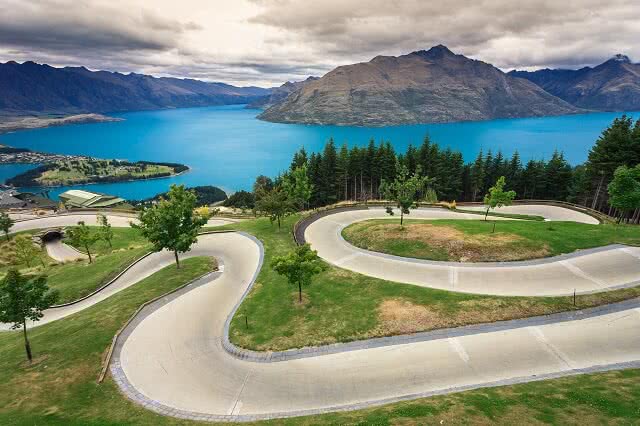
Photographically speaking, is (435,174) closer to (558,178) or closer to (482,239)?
(558,178)

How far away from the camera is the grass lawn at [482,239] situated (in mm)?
29391

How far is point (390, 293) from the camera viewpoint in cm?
2423

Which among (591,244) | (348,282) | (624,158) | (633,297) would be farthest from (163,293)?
(624,158)

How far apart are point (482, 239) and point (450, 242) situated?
2.97 meters

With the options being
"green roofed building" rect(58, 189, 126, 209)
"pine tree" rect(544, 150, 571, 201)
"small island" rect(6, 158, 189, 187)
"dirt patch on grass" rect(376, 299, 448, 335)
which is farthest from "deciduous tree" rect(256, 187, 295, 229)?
"small island" rect(6, 158, 189, 187)

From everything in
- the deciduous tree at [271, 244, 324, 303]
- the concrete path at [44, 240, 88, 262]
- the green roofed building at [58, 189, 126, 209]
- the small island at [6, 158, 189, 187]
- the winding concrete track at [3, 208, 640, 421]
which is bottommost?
the small island at [6, 158, 189, 187]

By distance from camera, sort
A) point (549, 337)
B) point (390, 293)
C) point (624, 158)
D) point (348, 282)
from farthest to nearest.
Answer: point (624, 158) → point (348, 282) → point (390, 293) → point (549, 337)

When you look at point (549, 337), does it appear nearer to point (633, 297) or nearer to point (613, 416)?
point (613, 416)

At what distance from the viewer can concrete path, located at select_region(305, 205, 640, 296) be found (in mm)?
24219

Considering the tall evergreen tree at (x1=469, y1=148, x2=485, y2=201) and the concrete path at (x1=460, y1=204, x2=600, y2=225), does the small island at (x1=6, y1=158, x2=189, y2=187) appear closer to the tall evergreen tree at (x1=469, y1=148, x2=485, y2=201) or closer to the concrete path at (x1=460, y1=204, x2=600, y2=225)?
the tall evergreen tree at (x1=469, y1=148, x2=485, y2=201)

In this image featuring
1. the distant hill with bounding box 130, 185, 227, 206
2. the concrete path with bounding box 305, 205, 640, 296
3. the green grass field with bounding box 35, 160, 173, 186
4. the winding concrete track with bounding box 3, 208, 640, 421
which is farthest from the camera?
the green grass field with bounding box 35, 160, 173, 186

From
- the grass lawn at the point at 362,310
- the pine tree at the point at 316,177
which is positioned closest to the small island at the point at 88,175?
the pine tree at the point at 316,177

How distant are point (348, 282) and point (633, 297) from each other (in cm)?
1883

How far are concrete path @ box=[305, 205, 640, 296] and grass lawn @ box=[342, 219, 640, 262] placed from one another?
0.97 metres
